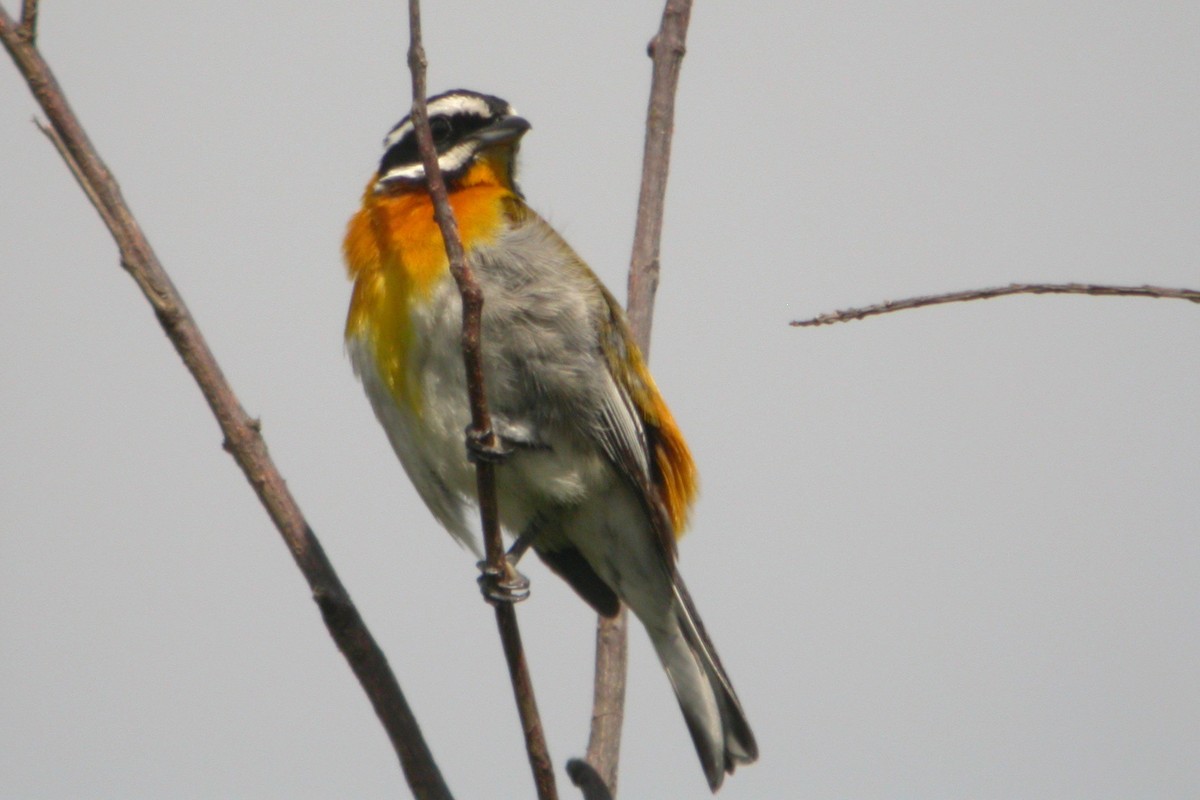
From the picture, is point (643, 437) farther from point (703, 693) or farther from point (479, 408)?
point (479, 408)

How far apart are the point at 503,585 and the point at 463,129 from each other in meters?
2.45

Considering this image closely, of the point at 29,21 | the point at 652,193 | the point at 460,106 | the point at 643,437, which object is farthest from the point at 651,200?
the point at 29,21

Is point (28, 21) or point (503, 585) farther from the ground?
point (28, 21)

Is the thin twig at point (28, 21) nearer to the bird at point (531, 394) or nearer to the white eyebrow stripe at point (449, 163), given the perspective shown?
the bird at point (531, 394)

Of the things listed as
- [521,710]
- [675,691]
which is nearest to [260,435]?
[521,710]

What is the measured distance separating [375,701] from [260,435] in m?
0.75

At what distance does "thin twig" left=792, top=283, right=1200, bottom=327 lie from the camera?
117 inches

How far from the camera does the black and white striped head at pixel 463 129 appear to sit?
223 inches

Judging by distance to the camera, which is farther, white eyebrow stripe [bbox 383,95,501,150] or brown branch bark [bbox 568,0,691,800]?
white eyebrow stripe [bbox 383,95,501,150]

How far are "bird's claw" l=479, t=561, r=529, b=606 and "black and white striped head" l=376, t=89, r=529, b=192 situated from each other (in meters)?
1.85

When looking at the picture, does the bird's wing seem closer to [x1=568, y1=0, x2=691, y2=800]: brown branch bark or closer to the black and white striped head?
[x1=568, y1=0, x2=691, y2=800]: brown branch bark

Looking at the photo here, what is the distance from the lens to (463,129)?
18.8 ft

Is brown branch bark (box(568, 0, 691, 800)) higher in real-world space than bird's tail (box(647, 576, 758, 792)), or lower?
higher

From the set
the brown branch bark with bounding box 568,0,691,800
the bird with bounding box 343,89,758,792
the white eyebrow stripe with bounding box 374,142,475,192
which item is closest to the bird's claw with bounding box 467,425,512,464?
the bird with bounding box 343,89,758,792
